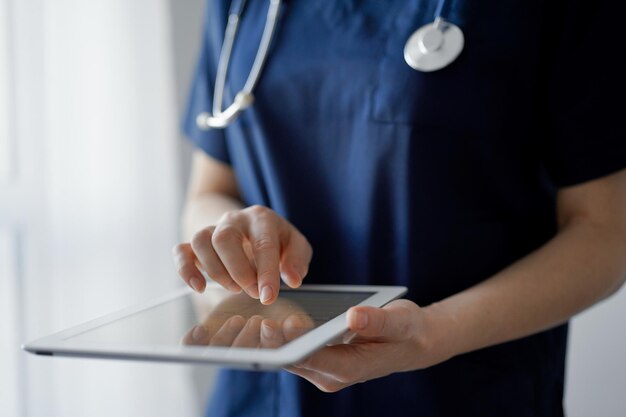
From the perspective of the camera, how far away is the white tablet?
0.43 metres

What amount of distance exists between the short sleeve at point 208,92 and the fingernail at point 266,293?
0.36m

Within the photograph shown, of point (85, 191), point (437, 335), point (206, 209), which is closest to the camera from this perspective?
point (437, 335)

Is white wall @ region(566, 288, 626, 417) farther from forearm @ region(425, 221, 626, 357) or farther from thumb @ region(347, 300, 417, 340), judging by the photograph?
thumb @ region(347, 300, 417, 340)

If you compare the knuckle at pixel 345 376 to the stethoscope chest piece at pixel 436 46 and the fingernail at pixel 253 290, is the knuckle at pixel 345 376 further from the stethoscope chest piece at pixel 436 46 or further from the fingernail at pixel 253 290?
the stethoscope chest piece at pixel 436 46

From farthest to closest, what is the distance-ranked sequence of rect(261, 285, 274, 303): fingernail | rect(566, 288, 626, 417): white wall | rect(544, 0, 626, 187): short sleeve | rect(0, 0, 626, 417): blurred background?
rect(0, 0, 626, 417): blurred background < rect(566, 288, 626, 417): white wall < rect(544, 0, 626, 187): short sleeve < rect(261, 285, 274, 303): fingernail

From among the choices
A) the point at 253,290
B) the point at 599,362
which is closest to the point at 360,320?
the point at 253,290

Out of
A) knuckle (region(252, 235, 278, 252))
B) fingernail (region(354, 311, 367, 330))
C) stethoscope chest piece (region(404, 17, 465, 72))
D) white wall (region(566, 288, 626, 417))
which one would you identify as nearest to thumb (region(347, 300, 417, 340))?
fingernail (region(354, 311, 367, 330))

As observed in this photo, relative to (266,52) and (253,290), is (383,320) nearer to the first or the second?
(253,290)

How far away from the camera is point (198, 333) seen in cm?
50

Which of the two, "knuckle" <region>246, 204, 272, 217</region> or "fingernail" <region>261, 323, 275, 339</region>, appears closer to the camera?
"fingernail" <region>261, 323, 275, 339</region>

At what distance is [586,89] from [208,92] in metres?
0.44

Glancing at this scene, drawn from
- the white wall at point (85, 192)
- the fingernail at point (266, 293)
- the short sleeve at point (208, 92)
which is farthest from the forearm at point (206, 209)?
the white wall at point (85, 192)

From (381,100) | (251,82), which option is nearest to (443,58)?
(381,100)

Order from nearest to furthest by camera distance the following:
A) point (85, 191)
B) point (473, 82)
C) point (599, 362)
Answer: point (473, 82) → point (599, 362) → point (85, 191)
